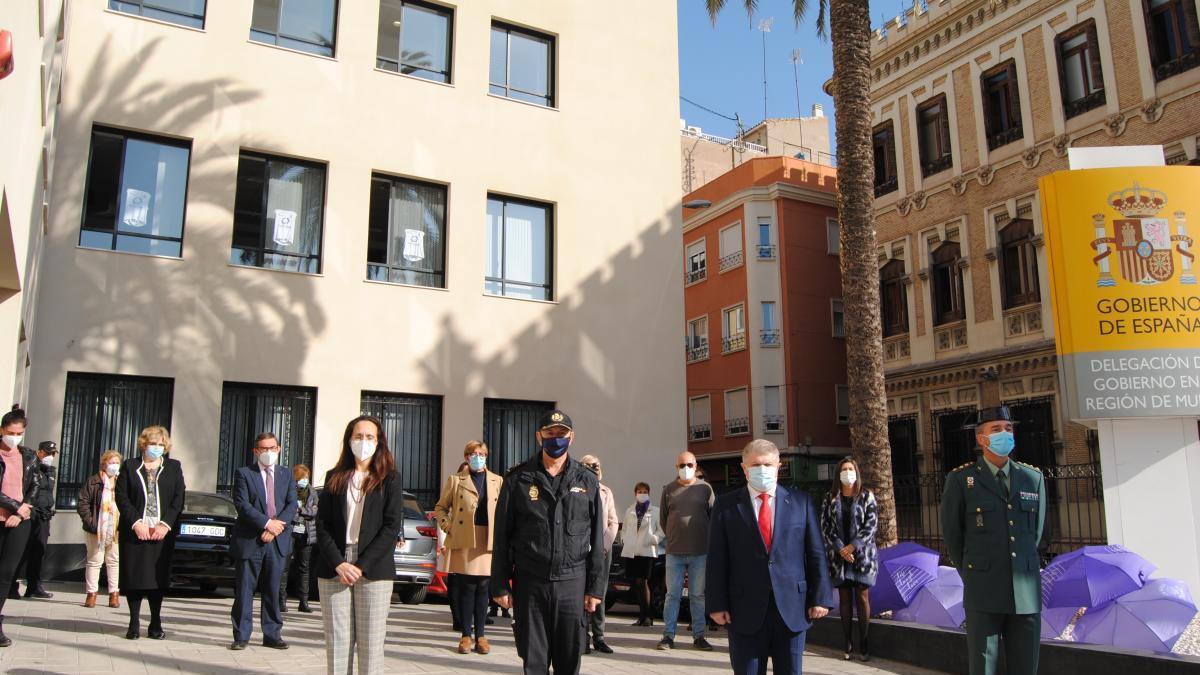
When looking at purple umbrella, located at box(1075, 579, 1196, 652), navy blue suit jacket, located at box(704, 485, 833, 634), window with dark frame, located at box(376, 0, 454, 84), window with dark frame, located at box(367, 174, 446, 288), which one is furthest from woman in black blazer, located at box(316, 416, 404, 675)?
window with dark frame, located at box(376, 0, 454, 84)

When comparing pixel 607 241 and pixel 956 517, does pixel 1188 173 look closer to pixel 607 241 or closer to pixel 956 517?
pixel 956 517

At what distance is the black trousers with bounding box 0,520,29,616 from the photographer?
8.25 metres

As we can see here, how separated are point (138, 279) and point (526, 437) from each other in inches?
285

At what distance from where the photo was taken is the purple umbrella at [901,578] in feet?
33.7

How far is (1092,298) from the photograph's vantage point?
11070mm

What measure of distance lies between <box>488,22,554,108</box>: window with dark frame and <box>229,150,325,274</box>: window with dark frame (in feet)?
13.8

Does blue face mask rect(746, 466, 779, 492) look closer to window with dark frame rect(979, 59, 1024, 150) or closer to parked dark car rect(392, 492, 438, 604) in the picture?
parked dark car rect(392, 492, 438, 604)

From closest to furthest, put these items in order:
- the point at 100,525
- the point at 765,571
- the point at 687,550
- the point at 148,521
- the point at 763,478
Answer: the point at 765,571
the point at 763,478
the point at 148,521
the point at 687,550
the point at 100,525

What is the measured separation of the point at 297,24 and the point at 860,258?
35.2 feet

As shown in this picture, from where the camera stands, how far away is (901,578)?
411 inches

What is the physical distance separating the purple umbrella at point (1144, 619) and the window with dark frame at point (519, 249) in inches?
490

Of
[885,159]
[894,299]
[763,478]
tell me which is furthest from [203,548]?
[885,159]

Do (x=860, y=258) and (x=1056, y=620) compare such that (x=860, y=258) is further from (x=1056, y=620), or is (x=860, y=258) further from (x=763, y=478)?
(x=763, y=478)

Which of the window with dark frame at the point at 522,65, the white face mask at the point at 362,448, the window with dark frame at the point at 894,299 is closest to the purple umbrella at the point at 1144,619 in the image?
the white face mask at the point at 362,448
